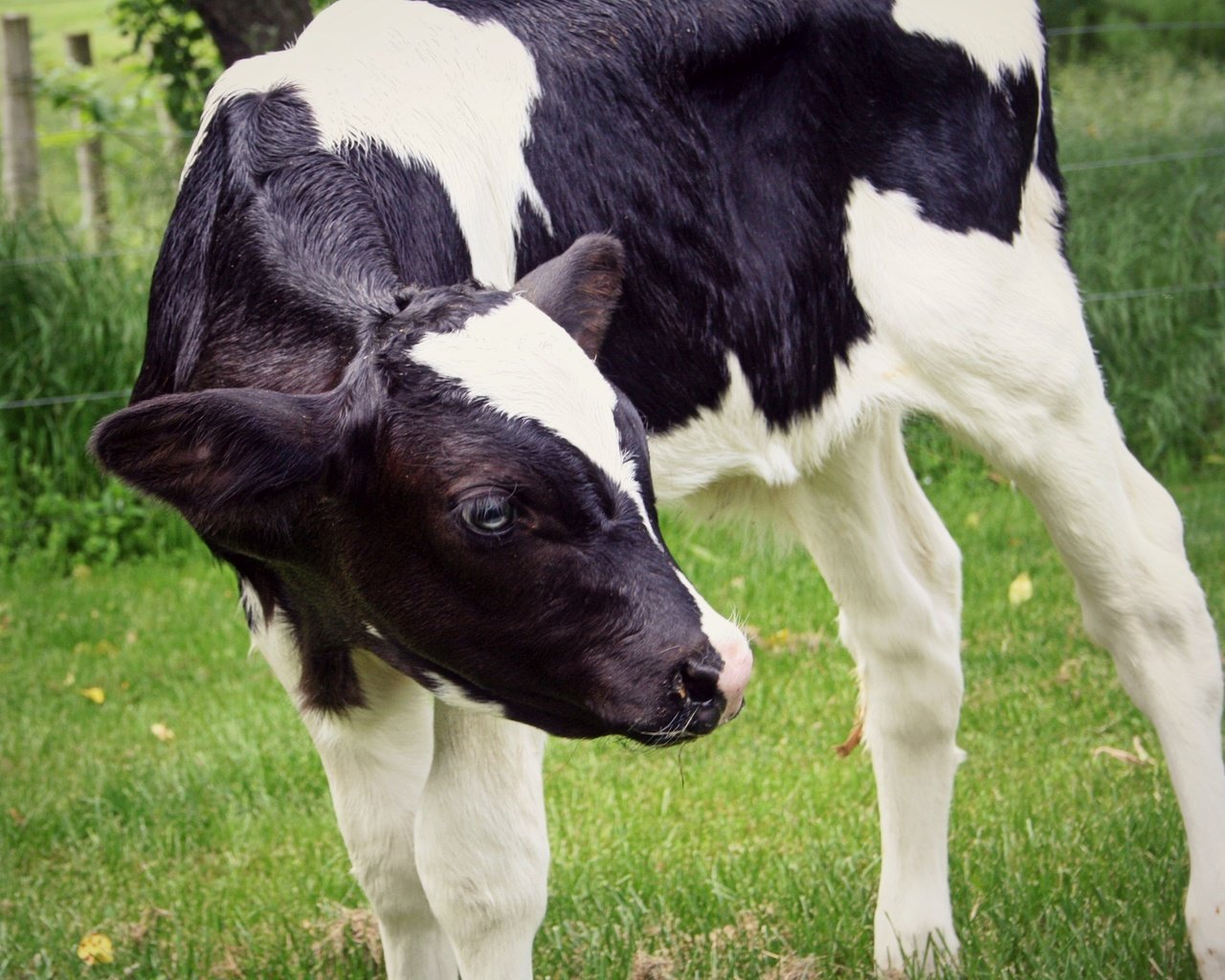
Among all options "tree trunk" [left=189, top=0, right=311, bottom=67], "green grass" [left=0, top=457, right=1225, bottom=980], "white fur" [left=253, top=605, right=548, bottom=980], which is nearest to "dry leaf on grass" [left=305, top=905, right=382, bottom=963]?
"green grass" [left=0, top=457, right=1225, bottom=980]

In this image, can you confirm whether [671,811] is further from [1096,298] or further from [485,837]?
[1096,298]

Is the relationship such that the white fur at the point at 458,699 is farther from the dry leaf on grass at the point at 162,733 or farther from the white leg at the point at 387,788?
the dry leaf on grass at the point at 162,733

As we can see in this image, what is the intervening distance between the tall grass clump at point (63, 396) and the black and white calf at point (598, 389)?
176 inches

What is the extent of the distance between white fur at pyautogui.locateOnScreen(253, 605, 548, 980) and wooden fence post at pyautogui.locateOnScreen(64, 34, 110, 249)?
6.12 m

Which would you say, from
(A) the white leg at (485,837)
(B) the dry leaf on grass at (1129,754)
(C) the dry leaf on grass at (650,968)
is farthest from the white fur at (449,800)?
(B) the dry leaf on grass at (1129,754)

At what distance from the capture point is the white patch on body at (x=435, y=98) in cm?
268

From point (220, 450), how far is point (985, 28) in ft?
6.28

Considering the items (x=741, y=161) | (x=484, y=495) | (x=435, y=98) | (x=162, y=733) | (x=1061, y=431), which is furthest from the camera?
(x=162, y=733)

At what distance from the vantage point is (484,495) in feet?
6.98

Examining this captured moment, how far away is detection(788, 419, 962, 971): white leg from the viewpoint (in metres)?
3.60

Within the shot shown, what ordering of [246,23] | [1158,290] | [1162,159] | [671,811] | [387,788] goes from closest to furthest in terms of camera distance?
1. [387,788]
2. [671,811]
3. [246,23]
4. [1158,290]
5. [1162,159]

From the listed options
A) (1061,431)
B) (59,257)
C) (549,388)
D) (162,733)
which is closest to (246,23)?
(59,257)

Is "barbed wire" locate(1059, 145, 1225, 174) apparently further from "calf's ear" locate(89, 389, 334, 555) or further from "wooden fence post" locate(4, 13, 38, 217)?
"calf's ear" locate(89, 389, 334, 555)

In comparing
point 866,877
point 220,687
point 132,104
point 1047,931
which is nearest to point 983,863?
Result: point 866,877
